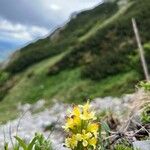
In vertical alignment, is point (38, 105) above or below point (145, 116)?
above

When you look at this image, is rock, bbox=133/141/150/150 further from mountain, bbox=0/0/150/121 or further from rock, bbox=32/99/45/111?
rock, bbox=32/99/45/111

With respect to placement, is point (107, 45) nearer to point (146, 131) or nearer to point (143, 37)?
point (143, 37)

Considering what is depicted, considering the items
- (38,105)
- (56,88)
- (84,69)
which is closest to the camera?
(38,105)

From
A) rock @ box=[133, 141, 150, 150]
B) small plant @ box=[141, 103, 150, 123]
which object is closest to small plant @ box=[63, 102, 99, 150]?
rock @ box=[133, 141, 150, 150]

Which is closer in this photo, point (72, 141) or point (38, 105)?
point (72, 141)

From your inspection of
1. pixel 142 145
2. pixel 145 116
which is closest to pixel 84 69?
pixel 145 116

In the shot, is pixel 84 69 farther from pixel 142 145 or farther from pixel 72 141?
pixel 72 141

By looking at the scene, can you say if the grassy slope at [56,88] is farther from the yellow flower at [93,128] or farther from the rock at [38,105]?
the yellow flower at [93,128]
